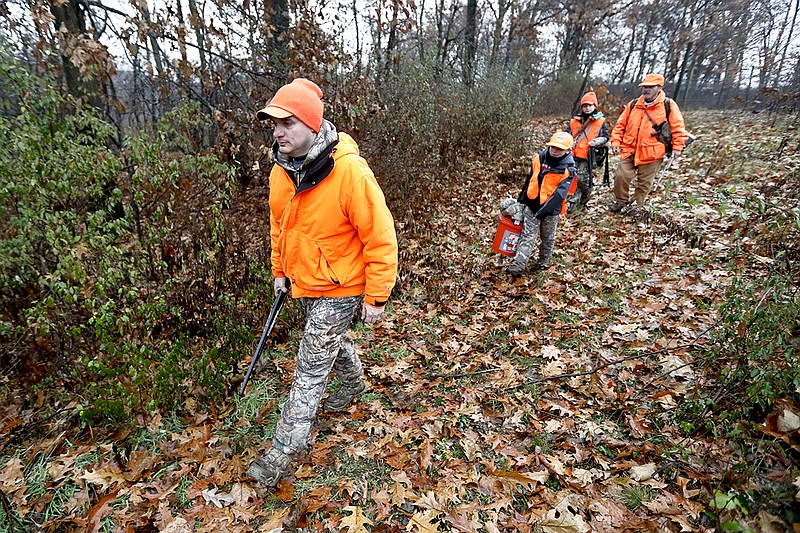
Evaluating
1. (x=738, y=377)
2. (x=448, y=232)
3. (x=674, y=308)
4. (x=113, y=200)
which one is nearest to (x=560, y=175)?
(x=674, y=308)

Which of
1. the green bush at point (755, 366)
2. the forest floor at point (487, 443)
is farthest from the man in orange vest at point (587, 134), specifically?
the green bush at point (755, 366)

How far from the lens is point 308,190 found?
270 centimetres

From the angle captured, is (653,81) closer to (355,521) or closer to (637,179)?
(637,179)

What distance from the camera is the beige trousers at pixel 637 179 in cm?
726

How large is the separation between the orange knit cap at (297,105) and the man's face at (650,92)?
20.5ft

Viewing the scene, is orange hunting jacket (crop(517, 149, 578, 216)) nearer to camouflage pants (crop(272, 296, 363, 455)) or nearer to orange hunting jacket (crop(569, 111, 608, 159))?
orange hunting jacket (crop(569, 111, 608, 159))

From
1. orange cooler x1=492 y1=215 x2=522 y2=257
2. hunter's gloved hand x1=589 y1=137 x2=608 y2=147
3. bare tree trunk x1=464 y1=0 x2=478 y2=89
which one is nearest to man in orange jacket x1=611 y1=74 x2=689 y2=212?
hunter's gloved hand x1=589 y1=137 x2=608 y2=147

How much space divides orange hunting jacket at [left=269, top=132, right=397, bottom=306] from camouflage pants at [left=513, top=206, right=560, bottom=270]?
349cm

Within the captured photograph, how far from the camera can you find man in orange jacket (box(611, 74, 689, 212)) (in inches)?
261

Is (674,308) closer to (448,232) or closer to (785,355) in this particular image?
(785,355)

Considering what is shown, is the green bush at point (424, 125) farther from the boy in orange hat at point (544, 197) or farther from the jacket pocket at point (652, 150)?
the jacket pocket at point (652, 150)

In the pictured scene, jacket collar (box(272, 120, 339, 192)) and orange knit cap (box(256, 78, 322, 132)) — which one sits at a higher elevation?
orange knit cap (box(256, 78, 322, 132))

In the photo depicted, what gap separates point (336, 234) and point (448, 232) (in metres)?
5.03

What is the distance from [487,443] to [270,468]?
1686mm
